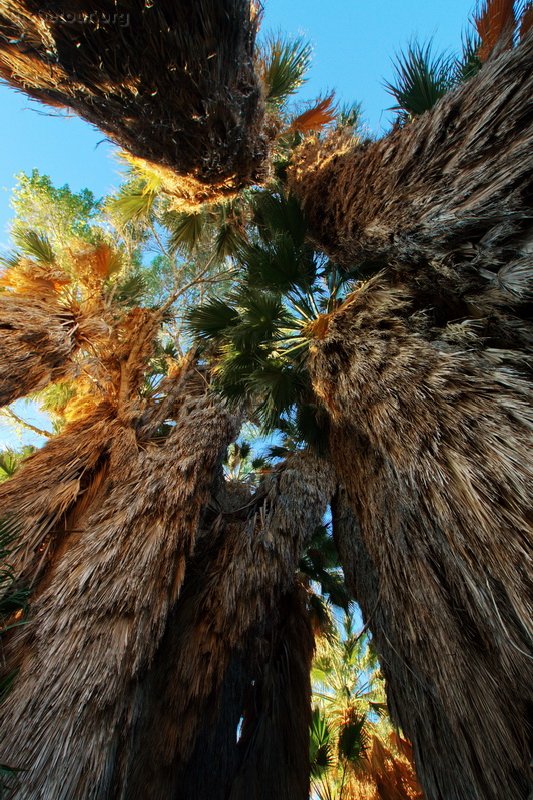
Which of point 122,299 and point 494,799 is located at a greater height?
point 122,299

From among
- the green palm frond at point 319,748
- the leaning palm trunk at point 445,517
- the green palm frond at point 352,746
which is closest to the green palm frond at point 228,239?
the leaning palm trunk at point 445,517

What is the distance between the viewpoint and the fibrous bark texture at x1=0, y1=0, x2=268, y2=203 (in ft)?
7.59

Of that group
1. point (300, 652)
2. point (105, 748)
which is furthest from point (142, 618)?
point (300, 652)

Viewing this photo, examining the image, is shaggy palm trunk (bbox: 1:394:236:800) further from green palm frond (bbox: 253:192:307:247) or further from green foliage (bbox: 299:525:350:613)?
green foliage (bbox: 299:525:350:613)

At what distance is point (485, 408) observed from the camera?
1.74 meters

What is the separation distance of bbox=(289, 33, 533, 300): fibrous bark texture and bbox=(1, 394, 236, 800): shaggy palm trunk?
3.17 m

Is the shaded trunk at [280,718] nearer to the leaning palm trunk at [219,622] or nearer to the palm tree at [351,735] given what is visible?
the leaning palm trunk at [219,622]

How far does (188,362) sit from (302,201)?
3.64m

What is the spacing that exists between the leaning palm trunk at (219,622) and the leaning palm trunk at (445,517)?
5.40 ft

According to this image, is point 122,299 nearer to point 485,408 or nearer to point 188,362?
point 188,362

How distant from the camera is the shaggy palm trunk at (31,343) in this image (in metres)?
3.80

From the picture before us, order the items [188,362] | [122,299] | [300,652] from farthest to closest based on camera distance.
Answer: [188,362]
[122,299]
[300,652]

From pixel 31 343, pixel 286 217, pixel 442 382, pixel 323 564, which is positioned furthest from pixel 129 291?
pixel 323 564

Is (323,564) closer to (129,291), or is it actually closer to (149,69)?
(129,291)
